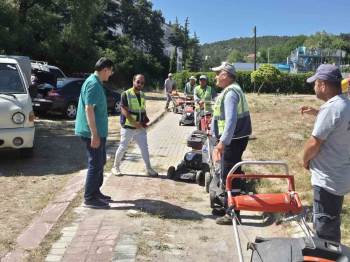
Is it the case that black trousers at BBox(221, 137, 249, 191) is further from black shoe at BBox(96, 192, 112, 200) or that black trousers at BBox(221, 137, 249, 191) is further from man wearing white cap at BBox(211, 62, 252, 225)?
black shoe at BBox(96, 192, 112, 200)

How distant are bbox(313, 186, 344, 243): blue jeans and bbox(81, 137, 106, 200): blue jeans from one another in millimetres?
3680

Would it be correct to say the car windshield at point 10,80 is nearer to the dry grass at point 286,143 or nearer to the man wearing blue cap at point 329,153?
the dry grass at point 286,143

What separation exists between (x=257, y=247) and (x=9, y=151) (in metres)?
9.21

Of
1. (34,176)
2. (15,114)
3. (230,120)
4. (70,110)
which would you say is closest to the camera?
(230,120)

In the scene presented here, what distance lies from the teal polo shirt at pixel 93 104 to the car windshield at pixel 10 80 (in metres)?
3.94

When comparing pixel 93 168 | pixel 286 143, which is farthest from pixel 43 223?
pixel 286 143

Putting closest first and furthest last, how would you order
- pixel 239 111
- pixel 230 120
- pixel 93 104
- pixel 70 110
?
1. pixel 230 120
2. pixel 239 111
3. pixel 93 104
4. pixel 70 110

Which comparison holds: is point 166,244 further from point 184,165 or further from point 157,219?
point 184,165

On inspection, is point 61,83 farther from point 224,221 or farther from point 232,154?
point 224,221

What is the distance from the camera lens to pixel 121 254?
18.7 feet

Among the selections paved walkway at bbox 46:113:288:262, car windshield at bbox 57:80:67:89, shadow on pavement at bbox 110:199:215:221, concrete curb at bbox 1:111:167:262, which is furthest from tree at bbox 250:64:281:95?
shadow on pavement at bbox 110:199:215:221

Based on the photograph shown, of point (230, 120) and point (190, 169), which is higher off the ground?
point (230, 120)

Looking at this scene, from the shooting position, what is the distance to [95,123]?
7293 mm

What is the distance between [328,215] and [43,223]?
366 cm
